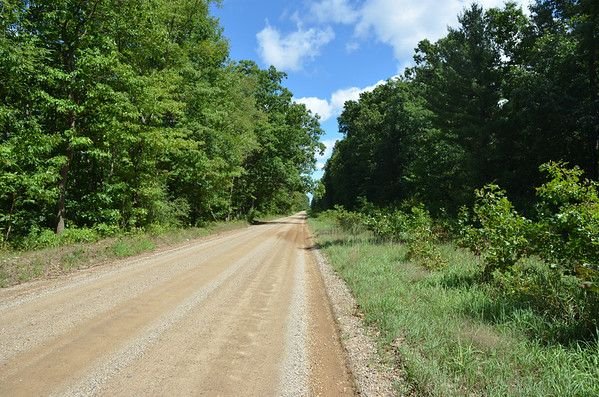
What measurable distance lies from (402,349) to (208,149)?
2383cm

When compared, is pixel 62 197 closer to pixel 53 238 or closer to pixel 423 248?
pixel 53 238

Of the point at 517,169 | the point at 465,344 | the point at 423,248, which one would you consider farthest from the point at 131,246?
the point at 517,169

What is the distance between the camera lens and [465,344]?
509cm

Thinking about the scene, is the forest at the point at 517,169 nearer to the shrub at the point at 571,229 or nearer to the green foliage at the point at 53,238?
the shrub at the point at 571,229

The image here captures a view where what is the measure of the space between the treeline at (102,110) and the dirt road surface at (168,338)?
24.2ft

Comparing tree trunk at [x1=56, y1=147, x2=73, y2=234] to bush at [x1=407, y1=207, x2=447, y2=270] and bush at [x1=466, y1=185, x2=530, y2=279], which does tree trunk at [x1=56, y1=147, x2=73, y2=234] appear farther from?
bush at [x1=466, y1=185, x2=530, y2=279]

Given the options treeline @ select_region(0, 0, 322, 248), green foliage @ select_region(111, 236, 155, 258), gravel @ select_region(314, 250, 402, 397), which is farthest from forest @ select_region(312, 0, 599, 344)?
treeline @ select_region(0, 0, 322, 248)

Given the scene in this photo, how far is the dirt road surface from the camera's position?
14.3ft

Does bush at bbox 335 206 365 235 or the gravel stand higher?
bush at bbox 335 206 365 235

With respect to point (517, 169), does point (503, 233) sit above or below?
below

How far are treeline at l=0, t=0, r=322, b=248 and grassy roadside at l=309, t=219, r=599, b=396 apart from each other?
1294cm

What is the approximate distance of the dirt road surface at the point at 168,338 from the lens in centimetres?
434

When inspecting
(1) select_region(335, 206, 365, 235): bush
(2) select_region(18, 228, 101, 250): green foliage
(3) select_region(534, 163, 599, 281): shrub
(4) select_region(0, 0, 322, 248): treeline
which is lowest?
(2) select_region(18, 228, 101, 250): green foliage

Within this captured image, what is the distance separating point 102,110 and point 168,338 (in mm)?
Result: 13450
